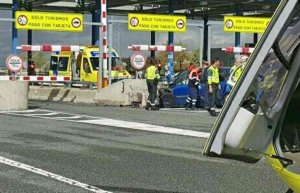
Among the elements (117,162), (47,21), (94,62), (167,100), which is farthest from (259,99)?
(94,62)

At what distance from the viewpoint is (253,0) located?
40.3m

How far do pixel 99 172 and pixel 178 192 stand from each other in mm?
1660

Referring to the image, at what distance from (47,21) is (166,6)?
19073 mm

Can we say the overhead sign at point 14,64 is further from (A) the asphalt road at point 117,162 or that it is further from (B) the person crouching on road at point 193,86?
(A) the asphalt road at point 117,162

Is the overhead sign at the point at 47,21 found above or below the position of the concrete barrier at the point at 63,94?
above

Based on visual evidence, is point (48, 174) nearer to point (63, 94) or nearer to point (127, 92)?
point (127, 92)

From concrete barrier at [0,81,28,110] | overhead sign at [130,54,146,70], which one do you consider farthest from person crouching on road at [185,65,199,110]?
concrete barrier at [0,81,28,110]

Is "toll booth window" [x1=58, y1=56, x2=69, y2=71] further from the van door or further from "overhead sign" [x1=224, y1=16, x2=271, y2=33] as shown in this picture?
the van door

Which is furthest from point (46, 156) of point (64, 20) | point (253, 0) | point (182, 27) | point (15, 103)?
point (253, 0)

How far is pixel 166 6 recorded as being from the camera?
4675cm

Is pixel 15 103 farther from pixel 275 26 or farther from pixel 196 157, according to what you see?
pixel 275 26

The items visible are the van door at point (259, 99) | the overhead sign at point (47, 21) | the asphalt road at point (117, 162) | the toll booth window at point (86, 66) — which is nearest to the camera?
the van door at point (259, 99)

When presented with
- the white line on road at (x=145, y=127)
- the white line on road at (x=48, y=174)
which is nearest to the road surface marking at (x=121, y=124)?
the white line on road at (x=145, y=127)

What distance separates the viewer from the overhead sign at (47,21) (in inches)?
1150
